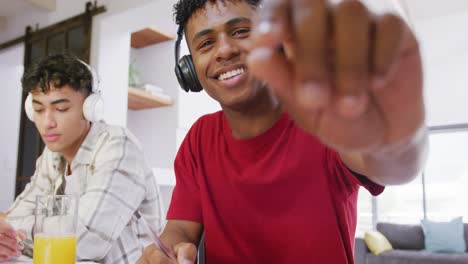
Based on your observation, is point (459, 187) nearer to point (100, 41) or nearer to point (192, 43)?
point (100, 41)

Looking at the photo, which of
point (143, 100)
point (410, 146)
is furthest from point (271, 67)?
point (143, 100)

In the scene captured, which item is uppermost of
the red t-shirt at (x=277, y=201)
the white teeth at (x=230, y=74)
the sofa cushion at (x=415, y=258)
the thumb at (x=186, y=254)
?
the white teeth at (x=230, y=74)

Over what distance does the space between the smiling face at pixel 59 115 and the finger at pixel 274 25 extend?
49.6 inches

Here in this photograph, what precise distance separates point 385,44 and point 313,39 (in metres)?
0.05

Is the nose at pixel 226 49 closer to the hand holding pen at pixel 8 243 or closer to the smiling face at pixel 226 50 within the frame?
the smiling face at pixel 226 50

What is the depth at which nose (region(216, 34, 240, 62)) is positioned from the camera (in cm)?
83

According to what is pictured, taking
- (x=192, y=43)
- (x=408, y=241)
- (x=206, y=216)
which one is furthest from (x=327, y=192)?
(x=408, y=241)

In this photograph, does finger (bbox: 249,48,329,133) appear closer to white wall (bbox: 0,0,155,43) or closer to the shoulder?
the shoulder

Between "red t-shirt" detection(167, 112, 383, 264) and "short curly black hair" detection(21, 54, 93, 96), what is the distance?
28.2 inches

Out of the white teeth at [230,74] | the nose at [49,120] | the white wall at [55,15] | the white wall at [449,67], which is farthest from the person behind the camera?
the white wall at [449,67]

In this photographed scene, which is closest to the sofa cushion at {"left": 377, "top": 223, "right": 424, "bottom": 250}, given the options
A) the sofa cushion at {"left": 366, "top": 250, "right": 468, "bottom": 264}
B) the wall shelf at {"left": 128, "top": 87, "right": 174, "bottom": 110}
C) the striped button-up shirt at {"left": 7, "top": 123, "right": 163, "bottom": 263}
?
the sofa cushion at {"left": 366, "top": 250, "right": 468, "bottom": 264}

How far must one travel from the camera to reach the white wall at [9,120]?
12.0ft

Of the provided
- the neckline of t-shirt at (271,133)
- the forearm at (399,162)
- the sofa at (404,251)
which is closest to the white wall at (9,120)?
the neckline of t-shirt at (271,133)

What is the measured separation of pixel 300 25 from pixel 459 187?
232 inches
